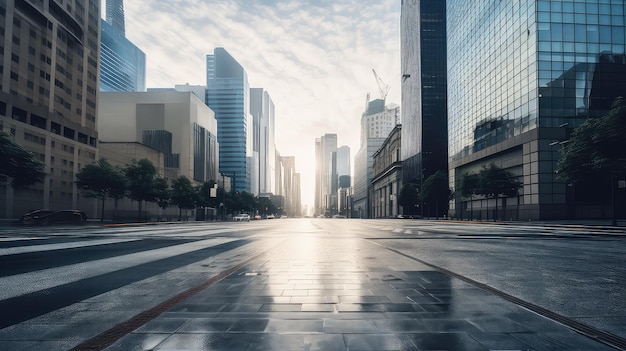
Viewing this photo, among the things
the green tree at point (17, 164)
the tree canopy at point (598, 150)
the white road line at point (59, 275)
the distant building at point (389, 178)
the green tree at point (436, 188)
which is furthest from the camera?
the distant building at point (389, 178)

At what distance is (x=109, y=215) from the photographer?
78.2 metres

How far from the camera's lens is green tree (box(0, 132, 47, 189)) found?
110 ft

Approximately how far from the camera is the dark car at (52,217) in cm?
4012

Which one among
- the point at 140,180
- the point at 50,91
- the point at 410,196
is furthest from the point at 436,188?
the point at 50,91

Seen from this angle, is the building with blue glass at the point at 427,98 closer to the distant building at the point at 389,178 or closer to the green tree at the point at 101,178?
the distant building at the point at 389,178

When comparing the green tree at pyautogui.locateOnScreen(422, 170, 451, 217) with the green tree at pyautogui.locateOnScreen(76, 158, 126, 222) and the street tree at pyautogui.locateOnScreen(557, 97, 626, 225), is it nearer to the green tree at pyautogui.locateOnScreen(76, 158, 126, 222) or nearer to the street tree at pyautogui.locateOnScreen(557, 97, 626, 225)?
the street tree at pyautogui.locateOnScreen(557, 97, 626, 225)

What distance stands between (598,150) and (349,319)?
112 ft

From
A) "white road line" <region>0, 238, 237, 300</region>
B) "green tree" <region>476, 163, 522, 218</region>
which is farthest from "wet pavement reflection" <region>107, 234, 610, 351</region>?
"green tree" <region>476, 163, 522, 218</region>

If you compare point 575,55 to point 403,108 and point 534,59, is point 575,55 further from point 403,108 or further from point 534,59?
point 403,108

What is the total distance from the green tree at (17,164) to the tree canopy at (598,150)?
50253 mm

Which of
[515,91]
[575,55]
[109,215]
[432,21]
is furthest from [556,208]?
[109,215]

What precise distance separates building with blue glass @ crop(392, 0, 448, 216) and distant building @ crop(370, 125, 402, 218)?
700 centimetres

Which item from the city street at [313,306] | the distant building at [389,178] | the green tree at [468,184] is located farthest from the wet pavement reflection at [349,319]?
the distant building at [389,178]

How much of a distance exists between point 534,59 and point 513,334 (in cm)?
5868
